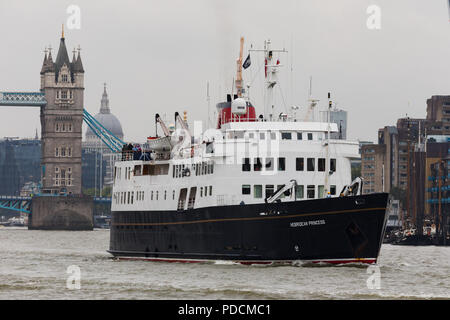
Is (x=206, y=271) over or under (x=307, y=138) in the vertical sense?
under

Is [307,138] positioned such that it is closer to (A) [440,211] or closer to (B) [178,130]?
(B) [178,130]

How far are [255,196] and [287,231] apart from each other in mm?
3692

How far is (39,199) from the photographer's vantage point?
19762 cm

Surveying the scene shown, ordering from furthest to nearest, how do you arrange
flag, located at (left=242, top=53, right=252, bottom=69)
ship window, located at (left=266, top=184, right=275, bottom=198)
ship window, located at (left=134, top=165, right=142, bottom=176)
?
ship window, located at (left=134, top=165, right=142, bottom=176) → flag, located at (left=242, top=53, right=252, bottom=69) → ship window, located at (left=266, top=184, right=275, bottom=198)

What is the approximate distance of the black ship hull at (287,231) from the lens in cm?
4528

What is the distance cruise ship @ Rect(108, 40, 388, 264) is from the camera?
45.7m

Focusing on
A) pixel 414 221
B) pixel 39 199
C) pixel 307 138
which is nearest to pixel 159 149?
pixel 307 138

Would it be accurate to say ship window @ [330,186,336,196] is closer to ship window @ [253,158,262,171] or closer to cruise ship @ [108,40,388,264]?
cruise ship @ [108,40,388,264]

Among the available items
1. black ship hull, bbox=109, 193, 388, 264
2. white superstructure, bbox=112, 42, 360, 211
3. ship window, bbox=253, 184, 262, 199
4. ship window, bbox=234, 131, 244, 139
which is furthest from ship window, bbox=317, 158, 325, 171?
black ship hull, bbox=109, 193, 388, 264

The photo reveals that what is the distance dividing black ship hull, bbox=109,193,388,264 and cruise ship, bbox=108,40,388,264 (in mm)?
43

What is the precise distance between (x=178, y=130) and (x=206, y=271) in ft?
42.7

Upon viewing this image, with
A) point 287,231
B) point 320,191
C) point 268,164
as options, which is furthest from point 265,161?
point 287,231

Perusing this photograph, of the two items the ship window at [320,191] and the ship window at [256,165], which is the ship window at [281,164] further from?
the ship window at [320,191]
